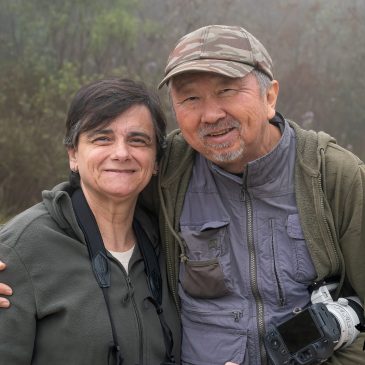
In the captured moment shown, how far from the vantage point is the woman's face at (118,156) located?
2582 millimetres

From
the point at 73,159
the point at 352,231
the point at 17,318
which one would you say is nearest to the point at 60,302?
the point at 17,318

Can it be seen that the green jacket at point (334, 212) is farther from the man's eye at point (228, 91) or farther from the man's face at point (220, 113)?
the man's eye at point (228, 91)

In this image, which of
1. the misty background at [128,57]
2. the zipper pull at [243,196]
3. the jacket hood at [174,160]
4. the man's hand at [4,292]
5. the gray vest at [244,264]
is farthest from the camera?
the misty background at [128,57]

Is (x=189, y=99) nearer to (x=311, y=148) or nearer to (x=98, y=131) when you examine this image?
(x=98, y=131)

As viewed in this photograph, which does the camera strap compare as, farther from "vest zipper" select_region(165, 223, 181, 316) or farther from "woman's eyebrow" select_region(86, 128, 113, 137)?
"woman's eyebrow" select_region(86, 128, 113, 137)

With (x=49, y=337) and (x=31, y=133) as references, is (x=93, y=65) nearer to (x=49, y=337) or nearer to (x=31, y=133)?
(x=31, y=133)

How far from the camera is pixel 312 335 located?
2400mm

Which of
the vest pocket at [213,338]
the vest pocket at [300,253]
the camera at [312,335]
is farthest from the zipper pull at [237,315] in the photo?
the vest pocket at [300,253]

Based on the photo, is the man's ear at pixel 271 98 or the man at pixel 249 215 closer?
the man at pixel 249 215

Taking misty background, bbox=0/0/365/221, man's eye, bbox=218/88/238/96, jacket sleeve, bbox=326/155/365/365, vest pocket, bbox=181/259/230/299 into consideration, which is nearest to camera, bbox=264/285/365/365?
jacket sleeve, bbox=326/155/365/365

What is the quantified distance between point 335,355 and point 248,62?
134 cm

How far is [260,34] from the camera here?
10.5 m

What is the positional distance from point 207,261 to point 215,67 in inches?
34.2

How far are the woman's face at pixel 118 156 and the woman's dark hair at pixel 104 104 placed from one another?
0.09 ft
